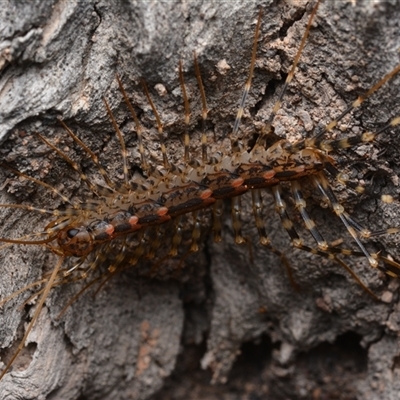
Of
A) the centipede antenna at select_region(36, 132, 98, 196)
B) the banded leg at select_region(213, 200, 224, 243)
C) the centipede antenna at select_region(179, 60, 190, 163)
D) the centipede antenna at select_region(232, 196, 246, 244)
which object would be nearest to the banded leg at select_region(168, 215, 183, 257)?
the banded leg at select_region(213, 200, 224, 243)

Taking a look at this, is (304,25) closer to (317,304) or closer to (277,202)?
(277,202)

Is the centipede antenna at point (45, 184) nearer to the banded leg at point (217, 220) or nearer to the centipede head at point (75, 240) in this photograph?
the centipede head at point (75, 240)

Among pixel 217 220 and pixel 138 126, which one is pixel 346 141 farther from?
pixel 138 126

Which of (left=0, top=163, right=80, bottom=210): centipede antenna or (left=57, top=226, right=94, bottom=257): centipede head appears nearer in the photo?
(left=0, top=163, right=80, bottom=210): centipede antenna

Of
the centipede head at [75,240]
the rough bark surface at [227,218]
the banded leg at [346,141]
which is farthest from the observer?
the centipede head at [75,240]

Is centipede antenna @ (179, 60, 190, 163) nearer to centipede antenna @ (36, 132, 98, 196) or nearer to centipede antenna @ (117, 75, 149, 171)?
centipede antenna @ (117, 75, 149, 171)

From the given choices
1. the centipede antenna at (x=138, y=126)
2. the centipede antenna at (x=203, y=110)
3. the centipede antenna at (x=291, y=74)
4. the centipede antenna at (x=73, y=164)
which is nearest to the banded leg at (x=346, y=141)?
the centipede antenna at (x=291, y=74)

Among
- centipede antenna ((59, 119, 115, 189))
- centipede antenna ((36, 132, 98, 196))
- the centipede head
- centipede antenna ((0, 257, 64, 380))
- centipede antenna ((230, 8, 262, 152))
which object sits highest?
centipede antenna ((230, 8, 262, 152))
